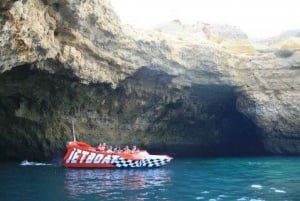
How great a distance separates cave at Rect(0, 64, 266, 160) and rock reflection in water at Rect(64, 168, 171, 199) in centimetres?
580

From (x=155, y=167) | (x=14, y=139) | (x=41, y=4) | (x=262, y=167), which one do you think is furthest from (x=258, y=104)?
(x=41, y=4)

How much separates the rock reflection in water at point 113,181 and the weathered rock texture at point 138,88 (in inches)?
237

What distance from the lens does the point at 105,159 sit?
31203 mm

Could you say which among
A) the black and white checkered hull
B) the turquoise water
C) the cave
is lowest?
the turquoise water

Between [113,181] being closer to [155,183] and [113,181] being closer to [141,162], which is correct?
[155,183]

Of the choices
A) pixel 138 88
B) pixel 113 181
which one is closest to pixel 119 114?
pixel 138 88

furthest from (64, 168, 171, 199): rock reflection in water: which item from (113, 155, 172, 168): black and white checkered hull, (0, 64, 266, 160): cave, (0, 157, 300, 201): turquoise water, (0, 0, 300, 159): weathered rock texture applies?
(0, 0, 300, 159): weathered rock texture

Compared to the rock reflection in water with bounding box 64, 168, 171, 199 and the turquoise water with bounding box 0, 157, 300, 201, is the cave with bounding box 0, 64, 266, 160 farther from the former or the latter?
the rock reflection in water with bounding box 64, 168, 171, 199

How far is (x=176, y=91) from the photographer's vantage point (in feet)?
124

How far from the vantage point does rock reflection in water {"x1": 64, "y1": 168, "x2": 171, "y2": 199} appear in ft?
66.1

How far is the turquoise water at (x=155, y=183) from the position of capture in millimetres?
19203

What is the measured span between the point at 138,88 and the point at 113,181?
1325cm

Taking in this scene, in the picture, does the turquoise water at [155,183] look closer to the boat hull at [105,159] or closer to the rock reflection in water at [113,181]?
the rock reflection in water at [113,181]

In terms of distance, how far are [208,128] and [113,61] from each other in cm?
1561
